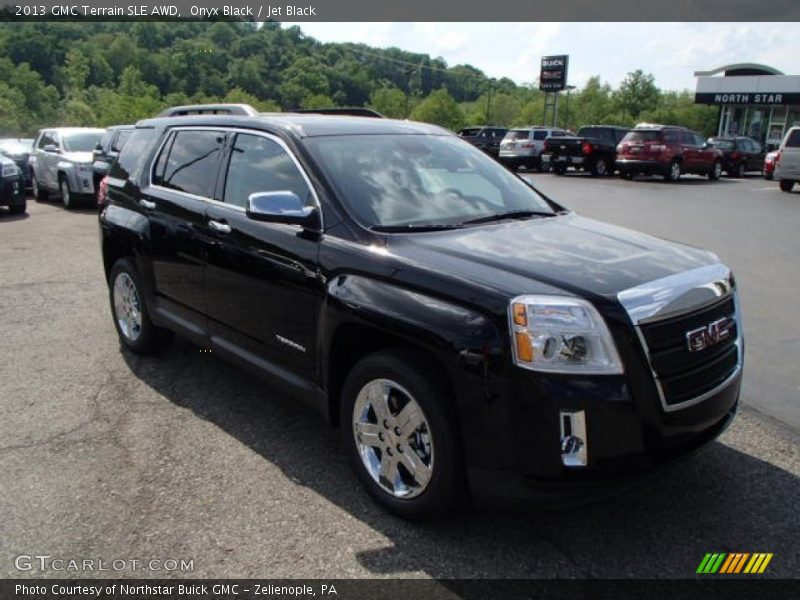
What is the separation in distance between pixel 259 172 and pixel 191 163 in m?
0.90

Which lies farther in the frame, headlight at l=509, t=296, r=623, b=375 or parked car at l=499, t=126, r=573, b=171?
parked car at l=499, t=126, r=573, b=171

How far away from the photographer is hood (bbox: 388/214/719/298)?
2822 millimetres

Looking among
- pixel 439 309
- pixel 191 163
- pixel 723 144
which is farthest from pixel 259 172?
pixel 723 144

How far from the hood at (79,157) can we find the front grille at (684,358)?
15.0m

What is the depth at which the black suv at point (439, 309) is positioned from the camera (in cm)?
265

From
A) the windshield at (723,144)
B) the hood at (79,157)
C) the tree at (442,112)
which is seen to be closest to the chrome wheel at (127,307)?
the hood at (79,157)

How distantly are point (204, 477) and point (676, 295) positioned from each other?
8.19 feet

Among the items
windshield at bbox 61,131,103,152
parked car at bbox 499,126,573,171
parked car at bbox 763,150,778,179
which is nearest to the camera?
windshield at bbox 61,131,103,152

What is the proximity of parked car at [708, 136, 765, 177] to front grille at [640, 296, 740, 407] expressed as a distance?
26.8 metres

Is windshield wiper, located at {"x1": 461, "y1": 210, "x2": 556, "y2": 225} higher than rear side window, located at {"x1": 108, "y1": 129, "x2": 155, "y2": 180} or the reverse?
the reverse

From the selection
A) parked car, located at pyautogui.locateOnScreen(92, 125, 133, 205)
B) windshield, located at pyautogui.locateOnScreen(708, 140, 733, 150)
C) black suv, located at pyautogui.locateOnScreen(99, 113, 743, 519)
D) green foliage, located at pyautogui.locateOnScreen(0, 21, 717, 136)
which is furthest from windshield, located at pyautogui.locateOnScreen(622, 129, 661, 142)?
green foliage, located at pyautogui.locateOnScreen(0, 21, 717, 136)

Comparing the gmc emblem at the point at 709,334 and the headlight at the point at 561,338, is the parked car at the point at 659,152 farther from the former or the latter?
the headlight at the point at 561,338

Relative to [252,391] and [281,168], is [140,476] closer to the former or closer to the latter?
[252,391]

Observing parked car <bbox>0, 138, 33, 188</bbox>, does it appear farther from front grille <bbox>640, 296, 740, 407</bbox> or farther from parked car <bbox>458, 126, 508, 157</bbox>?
front grille <bbox>640, 296, 740, 407</bbox>
